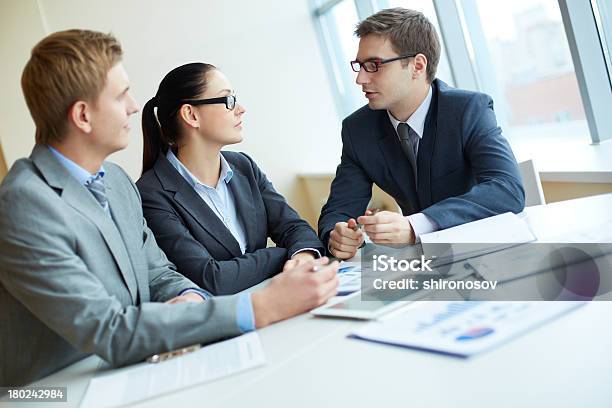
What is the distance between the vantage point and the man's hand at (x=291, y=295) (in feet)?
5.23

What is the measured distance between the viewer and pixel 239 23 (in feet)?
18.4

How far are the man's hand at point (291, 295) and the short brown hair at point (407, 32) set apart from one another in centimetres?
134

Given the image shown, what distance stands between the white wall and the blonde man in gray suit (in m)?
3.62

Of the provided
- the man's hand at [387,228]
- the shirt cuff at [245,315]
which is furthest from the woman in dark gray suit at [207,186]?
the shirt cuff at [245,315]

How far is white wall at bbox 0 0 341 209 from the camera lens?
505cm

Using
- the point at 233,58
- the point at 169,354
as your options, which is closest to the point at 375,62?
the point at 169,354

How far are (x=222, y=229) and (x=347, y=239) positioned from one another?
0.51 meters

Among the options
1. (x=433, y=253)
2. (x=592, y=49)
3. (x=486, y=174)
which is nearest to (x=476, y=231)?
(x=433, y=253)

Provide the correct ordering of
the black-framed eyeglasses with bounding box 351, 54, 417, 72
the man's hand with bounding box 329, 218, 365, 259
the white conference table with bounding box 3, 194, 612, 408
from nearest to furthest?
the white conference table with bounding box 3, 194, 612, 408
the man's hand with bounding box 329, 218, 365, 259
the black-framed eyeglasses with bounding box 351, 54, 417, 72

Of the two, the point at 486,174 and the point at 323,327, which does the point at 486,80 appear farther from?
the point at 323,327

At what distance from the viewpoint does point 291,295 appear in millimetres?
1615

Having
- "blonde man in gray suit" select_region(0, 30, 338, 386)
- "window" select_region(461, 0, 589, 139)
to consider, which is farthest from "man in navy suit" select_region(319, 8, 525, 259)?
"window" select_region(461, 0, 589, 139)

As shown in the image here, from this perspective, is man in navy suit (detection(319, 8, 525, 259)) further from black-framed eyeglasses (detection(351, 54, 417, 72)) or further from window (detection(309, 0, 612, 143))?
window (detection(309, 0, 612, 143))

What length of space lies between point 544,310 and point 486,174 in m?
1.11
